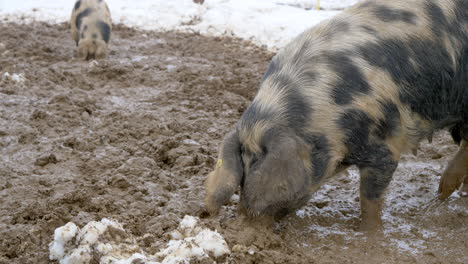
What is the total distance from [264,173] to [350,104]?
0.69 meters

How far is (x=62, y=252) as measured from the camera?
10.4ft

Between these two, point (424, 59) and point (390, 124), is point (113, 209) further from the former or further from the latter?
point (424, 59)

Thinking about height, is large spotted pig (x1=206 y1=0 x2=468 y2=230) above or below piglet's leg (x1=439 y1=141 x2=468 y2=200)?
above

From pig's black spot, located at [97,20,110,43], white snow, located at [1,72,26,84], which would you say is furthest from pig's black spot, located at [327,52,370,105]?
pig's black spot, located at [97,20,110,43]

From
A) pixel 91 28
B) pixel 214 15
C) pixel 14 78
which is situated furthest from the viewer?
pixel 214 15

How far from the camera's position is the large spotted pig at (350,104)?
3.52 m

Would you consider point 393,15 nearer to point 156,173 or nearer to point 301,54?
point 301,54

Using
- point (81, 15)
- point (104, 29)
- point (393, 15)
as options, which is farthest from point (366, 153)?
point (81, 15)

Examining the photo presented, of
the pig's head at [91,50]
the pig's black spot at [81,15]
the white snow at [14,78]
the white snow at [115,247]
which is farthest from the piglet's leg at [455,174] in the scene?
the pig's black spot at [81,15]

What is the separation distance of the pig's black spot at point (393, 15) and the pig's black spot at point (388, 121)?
59cm

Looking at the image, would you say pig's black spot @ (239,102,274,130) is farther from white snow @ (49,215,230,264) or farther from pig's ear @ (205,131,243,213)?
white snow @ (49,215,230,264)

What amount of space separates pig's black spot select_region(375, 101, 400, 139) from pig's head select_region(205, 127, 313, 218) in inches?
19.5

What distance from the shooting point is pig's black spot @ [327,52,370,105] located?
3.56 m

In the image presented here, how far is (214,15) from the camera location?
11859 millimetres
